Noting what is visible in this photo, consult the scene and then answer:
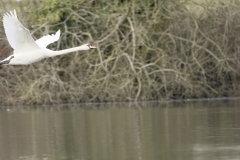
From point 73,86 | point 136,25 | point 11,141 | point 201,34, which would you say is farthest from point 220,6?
point 11,141

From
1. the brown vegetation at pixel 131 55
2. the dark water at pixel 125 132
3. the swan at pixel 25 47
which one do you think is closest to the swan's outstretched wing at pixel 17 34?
the swan at pixel 25 47

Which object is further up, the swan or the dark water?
the swan

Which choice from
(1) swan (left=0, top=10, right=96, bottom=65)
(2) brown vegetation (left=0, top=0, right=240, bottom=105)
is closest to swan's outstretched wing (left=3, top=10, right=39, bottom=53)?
(1) swan (left=0, top=10, right=96, bottom=65)

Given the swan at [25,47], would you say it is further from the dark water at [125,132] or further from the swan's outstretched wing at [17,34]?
the dark water at [125,132]

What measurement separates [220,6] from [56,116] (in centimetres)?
644

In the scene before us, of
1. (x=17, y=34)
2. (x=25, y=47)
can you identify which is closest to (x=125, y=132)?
(x=25, y=47)

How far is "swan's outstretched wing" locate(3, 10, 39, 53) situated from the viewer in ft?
40.2

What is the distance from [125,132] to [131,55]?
6796mm

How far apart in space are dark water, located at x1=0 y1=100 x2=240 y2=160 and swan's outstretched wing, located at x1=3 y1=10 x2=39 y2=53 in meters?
1.45

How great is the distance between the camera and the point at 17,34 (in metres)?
12.8

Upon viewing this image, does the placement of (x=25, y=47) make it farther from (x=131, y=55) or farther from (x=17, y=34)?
(x=131, y=55)

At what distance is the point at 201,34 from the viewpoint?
19703 millimetres

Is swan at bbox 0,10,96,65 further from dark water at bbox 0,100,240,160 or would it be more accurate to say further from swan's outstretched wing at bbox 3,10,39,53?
dark water at bbox 0,100,240,160

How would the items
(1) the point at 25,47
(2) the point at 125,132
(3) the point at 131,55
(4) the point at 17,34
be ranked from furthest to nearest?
(3) the point at 131,55, (1) the point at 25,47, (4) the point at 17,34, (2) the point at 125,132
